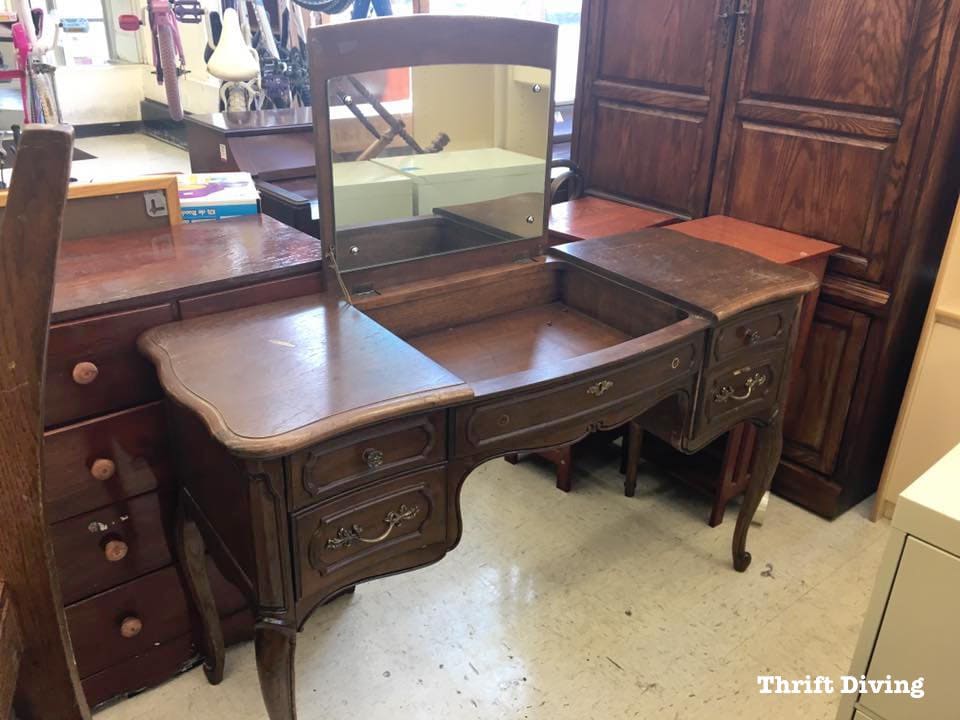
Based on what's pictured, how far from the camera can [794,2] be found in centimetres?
188

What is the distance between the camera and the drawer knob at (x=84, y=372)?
1.23m

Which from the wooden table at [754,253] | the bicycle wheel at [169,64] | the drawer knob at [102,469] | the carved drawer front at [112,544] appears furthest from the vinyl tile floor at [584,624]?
the bicycle wheel at [169,64]

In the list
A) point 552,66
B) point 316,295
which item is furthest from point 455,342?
point 552,66

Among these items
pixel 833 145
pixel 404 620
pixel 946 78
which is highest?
pixel 946 78

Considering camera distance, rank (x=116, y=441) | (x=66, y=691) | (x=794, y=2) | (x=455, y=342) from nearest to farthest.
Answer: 1. (x=66, y=691)
2. (x=116, y=441)
3. (x=455, y=342)
4. (x=794, y=2)

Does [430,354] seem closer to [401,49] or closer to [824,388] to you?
[401,49]

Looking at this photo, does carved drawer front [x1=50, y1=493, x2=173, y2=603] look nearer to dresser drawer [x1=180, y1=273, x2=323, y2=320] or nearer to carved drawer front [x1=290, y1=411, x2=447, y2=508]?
dresser drawer [x1=180, y1=273, x2=323, y2=320]

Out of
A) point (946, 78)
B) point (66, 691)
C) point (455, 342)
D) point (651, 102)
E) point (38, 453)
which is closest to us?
point (38, 453)

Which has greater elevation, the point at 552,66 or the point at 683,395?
the point at 552,66

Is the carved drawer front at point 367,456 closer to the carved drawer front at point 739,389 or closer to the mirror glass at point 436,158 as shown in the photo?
the mirror glass at point 436,158

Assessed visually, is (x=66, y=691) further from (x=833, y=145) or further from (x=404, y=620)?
(x=833, y=145)

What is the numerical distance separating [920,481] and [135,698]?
4.78ft

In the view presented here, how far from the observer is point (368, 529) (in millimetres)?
1142

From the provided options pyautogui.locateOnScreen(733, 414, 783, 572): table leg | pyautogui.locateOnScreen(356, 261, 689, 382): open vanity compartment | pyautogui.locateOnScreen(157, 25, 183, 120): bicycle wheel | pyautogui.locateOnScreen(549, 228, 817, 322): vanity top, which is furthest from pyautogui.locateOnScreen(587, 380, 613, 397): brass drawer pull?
pyautogui.locateOnScreen(157, 25, 183, 120): bicycle wheel
